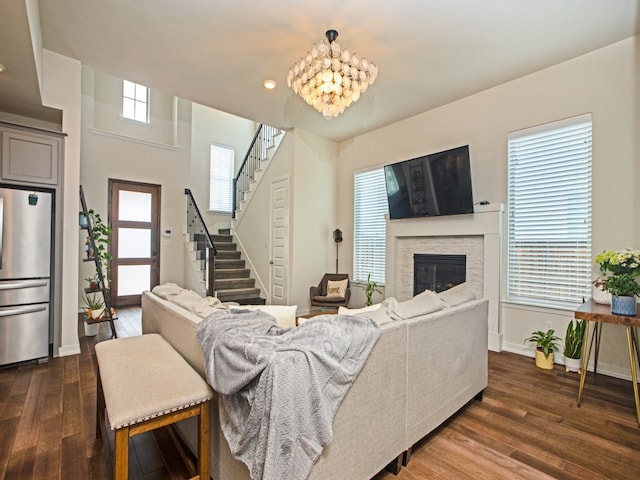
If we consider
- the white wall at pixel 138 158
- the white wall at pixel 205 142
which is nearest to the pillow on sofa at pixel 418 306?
the white wall at pixel 138 158

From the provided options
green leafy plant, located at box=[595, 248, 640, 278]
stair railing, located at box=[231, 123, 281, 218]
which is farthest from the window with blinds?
stair railing, located at box=[231, 123, 281, 218]

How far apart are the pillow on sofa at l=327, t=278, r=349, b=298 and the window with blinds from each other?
234cm

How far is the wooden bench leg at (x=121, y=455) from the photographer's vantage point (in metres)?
1.24

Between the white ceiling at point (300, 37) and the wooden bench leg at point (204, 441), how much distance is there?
284cm

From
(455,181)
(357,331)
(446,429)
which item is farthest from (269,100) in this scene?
(446,429)

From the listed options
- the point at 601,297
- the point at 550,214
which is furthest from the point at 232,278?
the point at 601,297

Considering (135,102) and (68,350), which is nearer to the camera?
(68,350)

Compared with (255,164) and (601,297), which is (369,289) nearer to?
(601,297)

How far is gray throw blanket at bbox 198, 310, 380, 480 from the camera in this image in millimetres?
1147

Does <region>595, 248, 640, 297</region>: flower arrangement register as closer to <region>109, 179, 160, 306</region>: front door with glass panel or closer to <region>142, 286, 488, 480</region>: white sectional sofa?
<region>142, 286, 488, 480</region>: white sectional sofa

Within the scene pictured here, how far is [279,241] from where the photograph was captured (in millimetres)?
5613

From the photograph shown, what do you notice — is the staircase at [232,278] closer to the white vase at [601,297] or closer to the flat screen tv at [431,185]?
the flat screen tv at [431,185]

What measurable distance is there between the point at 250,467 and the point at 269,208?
4.92 m

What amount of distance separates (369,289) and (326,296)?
0.71 m
